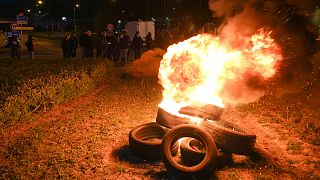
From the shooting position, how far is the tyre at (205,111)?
350 inches

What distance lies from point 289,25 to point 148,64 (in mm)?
11818

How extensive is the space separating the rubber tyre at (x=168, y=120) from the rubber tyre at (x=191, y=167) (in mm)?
1186

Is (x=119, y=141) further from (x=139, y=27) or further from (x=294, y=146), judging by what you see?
(x=139, y=27)

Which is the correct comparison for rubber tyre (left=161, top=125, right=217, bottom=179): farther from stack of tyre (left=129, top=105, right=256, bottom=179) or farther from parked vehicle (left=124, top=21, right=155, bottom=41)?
parked vehicle (left=124, top=21, right=155, bottom=41)

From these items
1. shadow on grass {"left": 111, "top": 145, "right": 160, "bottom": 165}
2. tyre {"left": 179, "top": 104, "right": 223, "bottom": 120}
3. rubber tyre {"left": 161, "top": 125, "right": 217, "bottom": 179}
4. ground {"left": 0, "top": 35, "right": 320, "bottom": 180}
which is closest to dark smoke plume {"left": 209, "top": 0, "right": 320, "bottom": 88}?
ground {"left": 0, "top": 35, "right": 320, "bottom": 180}

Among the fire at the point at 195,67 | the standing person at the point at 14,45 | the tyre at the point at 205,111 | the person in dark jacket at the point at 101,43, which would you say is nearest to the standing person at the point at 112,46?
the person in dark jacket at the point at 101,43

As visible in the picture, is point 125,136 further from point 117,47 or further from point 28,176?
point 117,47

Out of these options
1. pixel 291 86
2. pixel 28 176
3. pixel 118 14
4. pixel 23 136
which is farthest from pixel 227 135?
pixel 118 14

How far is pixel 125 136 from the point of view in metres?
10.2

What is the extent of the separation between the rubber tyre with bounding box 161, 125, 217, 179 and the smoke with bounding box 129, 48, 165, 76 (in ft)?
50.3

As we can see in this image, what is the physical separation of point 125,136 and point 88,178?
2.93m

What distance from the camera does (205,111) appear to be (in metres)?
8.97

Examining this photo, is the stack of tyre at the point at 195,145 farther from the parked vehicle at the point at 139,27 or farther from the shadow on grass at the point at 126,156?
the parked vehicle at the point at 139,27

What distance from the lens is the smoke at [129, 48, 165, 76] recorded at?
2385cm
